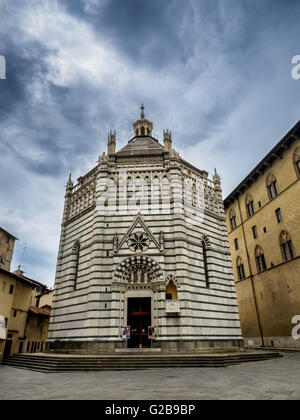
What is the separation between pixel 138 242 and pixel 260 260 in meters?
15.3

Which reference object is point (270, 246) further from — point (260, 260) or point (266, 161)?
point (266, 161)

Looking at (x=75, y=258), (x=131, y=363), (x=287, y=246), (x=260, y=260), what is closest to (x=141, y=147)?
(x=75, y=258)

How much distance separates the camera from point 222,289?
20.9 meters

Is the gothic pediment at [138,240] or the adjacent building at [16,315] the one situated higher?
the gothic pediment at [138,240]

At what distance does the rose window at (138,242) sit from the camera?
63.5 feet

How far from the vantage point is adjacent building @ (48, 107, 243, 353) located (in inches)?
684

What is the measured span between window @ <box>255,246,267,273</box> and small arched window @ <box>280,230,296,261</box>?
320 centimetres

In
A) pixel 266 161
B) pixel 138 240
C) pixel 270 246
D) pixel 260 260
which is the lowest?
pixel 138 240

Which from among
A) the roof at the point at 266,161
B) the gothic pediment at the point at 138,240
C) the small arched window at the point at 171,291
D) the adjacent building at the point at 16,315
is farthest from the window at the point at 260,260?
the adjacent building at the point at 16,315

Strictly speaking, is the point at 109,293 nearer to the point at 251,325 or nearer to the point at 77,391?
the point at 77,391

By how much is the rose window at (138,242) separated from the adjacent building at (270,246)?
42.7 feet

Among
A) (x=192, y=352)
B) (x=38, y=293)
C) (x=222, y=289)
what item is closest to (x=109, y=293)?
(x=192, y=352)

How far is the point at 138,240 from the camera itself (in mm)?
19609

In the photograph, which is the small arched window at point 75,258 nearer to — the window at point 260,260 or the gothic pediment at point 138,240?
the gothic pediment at point 138,240
